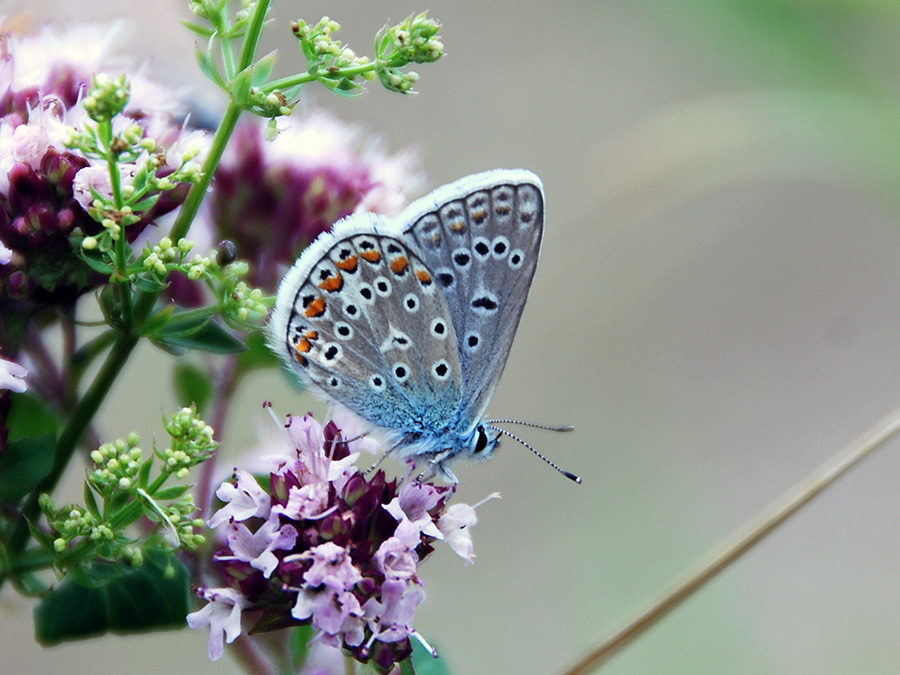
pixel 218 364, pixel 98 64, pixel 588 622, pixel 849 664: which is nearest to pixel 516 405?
pixel 588 622

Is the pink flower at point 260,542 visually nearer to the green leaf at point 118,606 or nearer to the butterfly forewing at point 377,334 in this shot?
the green leaf at point 118,606

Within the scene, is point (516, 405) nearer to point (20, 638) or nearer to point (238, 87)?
point (20, 638)

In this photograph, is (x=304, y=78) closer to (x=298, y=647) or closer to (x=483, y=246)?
(x=483, y=246)

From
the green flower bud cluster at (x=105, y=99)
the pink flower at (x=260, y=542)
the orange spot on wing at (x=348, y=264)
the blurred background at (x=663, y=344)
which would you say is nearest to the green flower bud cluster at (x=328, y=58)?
the green flower bud cluster at (x=105, y=99)

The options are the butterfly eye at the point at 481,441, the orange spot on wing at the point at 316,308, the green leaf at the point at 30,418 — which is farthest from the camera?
the butterfly eye at the point at 481,441

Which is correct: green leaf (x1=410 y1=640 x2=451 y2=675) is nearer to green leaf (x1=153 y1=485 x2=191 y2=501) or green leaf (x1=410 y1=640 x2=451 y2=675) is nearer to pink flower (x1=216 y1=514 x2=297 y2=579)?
pink flower (x1=216 y1=514 x2=297 y2=579)

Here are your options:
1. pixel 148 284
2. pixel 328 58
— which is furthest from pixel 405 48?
pixel 148 284
